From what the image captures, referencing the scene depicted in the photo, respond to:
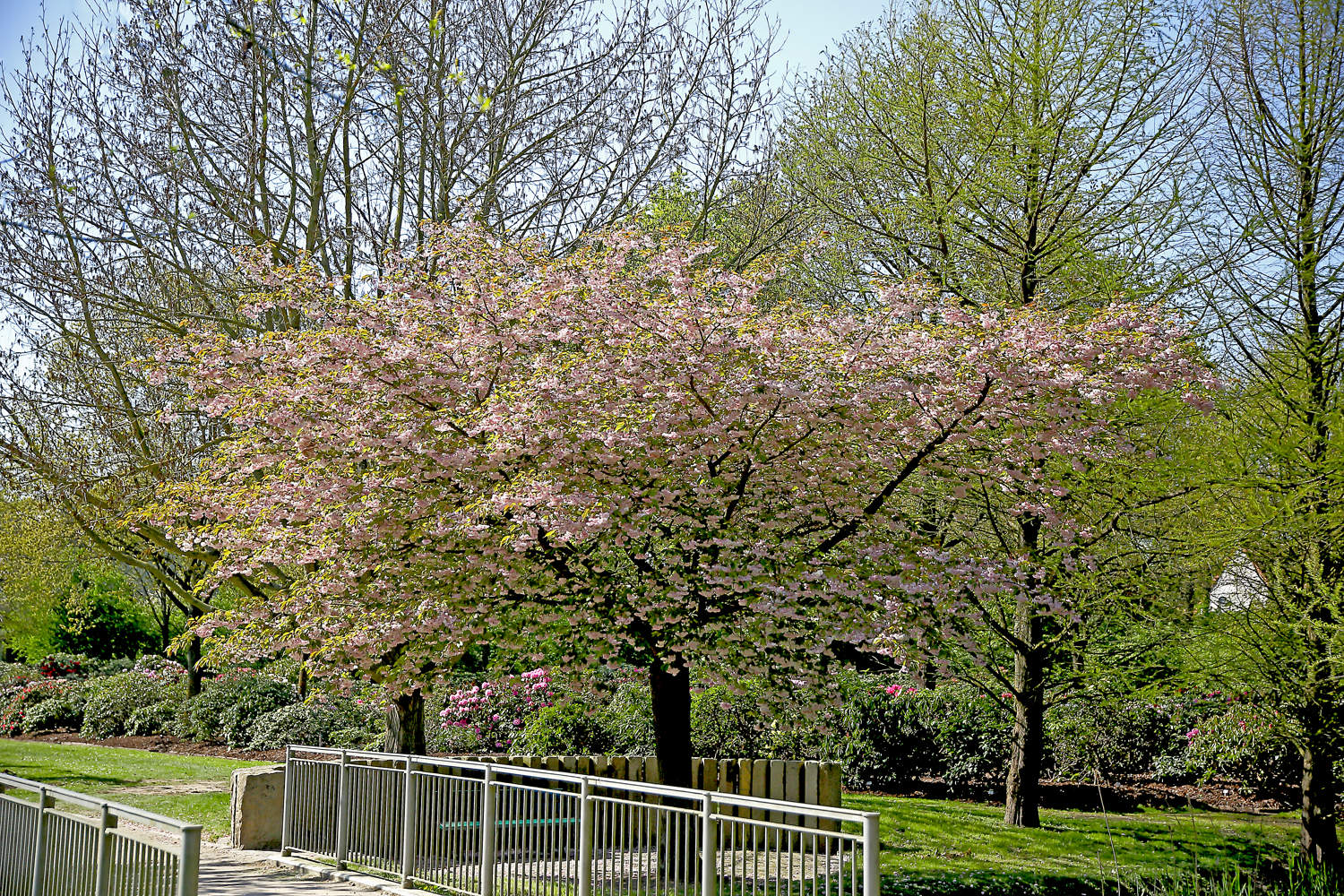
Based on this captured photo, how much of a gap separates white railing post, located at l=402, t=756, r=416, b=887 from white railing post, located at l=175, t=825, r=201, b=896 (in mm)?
4181

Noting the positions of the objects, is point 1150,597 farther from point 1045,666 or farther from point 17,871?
point 17,871

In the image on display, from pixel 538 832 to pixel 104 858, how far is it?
3.05 meters

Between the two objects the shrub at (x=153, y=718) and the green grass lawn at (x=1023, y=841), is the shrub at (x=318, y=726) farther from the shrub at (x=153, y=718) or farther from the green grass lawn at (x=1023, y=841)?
the shrub at (x=153, y=718)

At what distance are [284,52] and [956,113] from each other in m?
8.32

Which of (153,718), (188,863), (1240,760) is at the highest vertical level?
(188,863)

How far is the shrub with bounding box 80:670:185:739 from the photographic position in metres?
27.4

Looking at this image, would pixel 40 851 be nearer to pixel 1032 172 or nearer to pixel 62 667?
pixel 1032 172

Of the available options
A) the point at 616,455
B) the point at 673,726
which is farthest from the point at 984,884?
the point at 616,455

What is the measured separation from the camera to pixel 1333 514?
8.64 m

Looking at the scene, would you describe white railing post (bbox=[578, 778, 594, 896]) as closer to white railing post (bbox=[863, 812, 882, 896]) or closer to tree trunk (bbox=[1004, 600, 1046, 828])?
white railing post (bbox=[863, 812, 882, 896])

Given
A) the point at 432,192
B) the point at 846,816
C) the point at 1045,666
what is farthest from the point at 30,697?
the point at 846,816

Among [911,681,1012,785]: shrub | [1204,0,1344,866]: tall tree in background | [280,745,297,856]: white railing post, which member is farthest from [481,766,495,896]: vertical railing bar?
[911,681,1012,785]: shrub

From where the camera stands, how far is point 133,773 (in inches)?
754

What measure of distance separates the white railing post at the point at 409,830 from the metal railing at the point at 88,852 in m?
2.76
